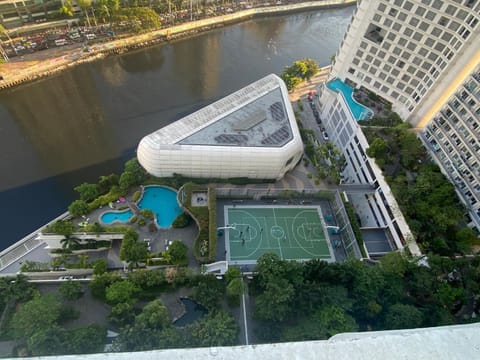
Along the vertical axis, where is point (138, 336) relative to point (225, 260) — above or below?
above

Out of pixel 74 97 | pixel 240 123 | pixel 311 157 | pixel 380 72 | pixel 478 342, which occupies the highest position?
pixel 478 342

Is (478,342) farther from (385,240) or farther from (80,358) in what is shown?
(385,240)

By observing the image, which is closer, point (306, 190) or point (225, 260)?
point (225, 260)

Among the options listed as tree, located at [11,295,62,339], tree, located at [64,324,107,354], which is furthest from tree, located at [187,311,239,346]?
tree, located at [11,295,62,339]

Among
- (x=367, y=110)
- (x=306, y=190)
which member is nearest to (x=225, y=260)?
(x=306, y=190)

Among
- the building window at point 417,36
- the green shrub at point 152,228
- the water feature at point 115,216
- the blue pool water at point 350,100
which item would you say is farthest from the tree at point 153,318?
the building window at point 417,36

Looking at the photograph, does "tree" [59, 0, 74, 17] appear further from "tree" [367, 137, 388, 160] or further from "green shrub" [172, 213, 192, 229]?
"tree" [367, 137, 388, 160]
